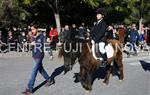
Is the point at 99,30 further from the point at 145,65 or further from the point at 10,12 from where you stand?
the point at 10,12

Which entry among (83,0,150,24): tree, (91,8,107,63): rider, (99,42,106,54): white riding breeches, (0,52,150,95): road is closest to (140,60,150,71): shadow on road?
(0,52,150,95): road

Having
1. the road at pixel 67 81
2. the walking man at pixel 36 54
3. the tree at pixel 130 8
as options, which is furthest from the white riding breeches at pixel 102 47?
the tree at pixel 130 8

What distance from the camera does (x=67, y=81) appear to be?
49.4 feet

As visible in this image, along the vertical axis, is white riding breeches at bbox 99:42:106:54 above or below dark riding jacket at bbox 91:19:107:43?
below

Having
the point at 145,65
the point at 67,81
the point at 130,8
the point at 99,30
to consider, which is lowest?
the point at 67,81

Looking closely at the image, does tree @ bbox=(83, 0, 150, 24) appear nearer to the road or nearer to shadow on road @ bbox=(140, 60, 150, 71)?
shadow on road @ bbox=(140, 60, 150, 71)

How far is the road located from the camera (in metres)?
13.0

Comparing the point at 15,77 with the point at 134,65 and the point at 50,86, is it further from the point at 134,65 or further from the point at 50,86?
the point at 134,65

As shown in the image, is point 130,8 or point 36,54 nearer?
point 36,54

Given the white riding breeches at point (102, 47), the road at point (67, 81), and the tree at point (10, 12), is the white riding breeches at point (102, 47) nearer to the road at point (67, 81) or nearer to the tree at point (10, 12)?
the road at point (67, 81)

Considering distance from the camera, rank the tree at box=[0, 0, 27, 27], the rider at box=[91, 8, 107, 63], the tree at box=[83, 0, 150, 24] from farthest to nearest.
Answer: the tree at box=[83, 0, 150, 24] < the tree at box=[0, 0, 27, 27] < the rider at box=[91, 8, 107, 63]

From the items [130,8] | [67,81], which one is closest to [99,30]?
[67,81]

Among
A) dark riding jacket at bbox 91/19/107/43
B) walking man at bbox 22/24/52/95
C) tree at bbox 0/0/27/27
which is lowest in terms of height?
walking man at bbox 22/24/52/95

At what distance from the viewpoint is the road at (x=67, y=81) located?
513 inches
